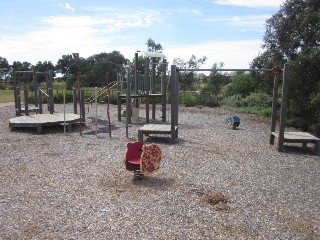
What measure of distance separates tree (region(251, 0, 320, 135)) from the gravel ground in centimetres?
416

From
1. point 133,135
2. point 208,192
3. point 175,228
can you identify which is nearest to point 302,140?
point 208,192

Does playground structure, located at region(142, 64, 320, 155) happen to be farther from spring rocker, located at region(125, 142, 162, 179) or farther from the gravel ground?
spring rocker, located at region(125, 142, 162, 179)

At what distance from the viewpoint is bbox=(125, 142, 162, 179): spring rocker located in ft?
19.5

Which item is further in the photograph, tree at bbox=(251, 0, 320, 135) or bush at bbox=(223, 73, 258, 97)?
bush at bbox=(223, 73, 258, 97)

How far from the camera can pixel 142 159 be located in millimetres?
5891

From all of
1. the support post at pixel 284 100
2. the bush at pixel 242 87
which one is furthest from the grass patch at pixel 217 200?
the bush at pixel 242 87

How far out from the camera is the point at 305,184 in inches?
237

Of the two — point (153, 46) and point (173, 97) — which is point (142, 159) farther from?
point (153, 46)

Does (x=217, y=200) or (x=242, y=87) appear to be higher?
(x=242, y=87)

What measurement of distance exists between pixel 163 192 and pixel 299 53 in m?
9.69

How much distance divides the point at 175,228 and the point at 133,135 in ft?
22.1

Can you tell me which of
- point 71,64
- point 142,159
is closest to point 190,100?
point 142,159

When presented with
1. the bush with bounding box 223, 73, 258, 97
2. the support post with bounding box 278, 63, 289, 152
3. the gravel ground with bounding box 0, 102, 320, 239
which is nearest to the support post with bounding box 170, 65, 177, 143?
the gravel ground with bounding box 0, 102, 320, 239

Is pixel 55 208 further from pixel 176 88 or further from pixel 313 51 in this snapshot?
pixel 313 51
